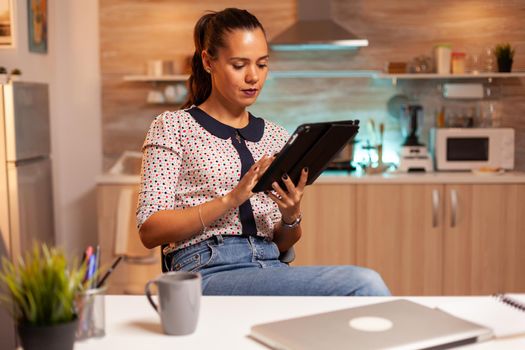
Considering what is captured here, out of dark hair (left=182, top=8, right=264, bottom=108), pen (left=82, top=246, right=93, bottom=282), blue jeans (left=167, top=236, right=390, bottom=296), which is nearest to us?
pen (left=82, top=246, right=93, bottom=282)

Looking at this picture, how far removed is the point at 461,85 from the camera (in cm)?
411

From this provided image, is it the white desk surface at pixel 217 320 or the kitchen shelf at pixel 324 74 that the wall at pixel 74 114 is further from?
the white desk surface at pixel 217 320

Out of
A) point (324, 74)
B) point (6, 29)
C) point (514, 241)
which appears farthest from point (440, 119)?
point (6, 29)

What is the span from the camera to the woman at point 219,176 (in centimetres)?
169

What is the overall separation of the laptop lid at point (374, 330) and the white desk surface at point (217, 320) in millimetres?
27

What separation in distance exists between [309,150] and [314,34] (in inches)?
94.3

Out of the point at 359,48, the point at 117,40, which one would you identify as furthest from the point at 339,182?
the point at 117,40

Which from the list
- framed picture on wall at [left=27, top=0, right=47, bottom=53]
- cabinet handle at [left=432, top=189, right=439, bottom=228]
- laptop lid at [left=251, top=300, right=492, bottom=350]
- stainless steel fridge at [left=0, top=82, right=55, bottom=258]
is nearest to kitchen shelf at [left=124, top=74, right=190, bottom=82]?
framed picture on wall at [left=27, top=0, right=47, bottom=53]

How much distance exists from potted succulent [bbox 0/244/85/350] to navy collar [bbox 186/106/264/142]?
2.96 feet

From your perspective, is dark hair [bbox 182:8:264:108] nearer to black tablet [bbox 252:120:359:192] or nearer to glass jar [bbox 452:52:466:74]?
black tablet [bbox 252:120:359:192]

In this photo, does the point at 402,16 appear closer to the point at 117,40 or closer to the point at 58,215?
the point at 117,40

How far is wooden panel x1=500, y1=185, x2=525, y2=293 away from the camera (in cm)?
366

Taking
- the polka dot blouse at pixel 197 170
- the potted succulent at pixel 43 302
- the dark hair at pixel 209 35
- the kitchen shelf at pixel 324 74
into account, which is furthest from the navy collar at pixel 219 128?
the kitchen shelf at pixel 324 74

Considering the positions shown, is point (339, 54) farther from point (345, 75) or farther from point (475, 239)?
point (475, 239)
